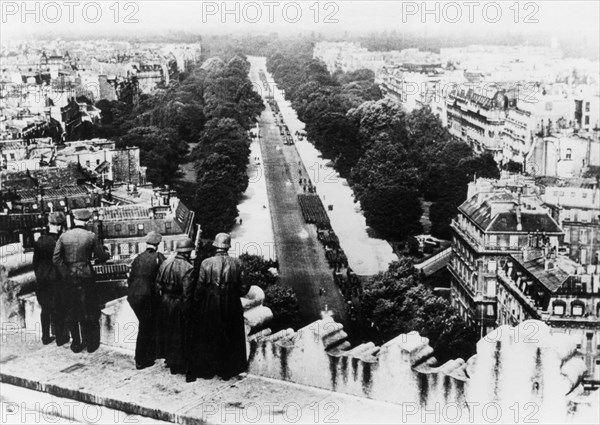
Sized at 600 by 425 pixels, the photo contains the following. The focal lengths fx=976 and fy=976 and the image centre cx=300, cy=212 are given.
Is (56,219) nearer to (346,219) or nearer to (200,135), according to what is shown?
(346,219)

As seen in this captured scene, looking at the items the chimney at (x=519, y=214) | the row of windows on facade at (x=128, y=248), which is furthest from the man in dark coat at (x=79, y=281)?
the chimney at (x=519, y=214)

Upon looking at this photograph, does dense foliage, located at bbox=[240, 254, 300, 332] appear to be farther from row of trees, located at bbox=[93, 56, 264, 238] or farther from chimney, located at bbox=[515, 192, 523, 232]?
row of trees, located at bbox=[93, 56, 264, 238]

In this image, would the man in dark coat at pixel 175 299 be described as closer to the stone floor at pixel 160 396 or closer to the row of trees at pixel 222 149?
the stone floor at pixel 160 396

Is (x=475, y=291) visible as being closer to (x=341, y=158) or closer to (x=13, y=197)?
(x=13, y=197)

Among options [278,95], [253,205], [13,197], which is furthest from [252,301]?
[278,95]

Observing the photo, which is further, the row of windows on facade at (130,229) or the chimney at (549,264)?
the row of windows on facade at (130,229)

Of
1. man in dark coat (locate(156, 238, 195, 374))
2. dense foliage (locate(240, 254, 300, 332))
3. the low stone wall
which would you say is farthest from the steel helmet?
dense foliage (locate(240, 254, 300, 332))
